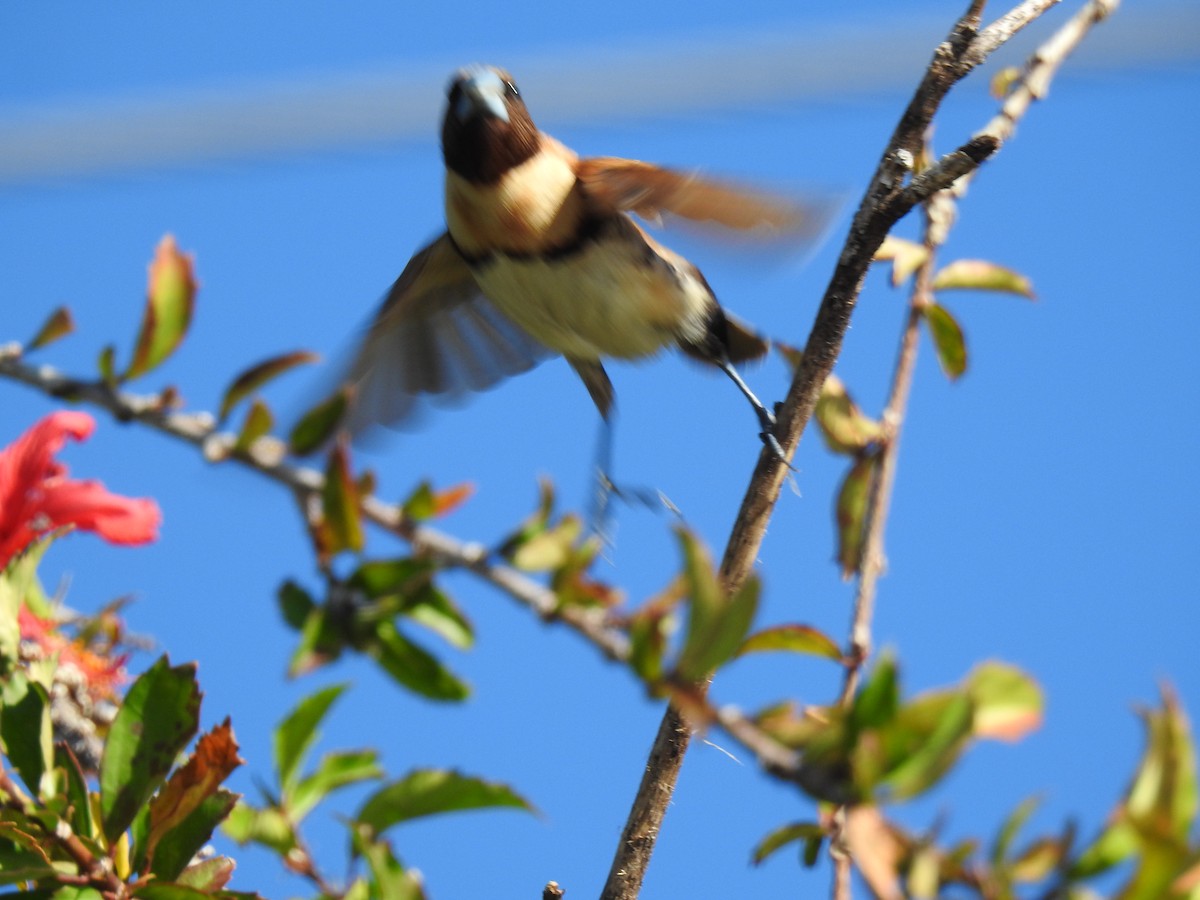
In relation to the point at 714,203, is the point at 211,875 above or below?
below

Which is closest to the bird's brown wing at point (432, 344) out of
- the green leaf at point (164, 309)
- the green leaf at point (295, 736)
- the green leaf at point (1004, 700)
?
the green leaf at point (164, 309)

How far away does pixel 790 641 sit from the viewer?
0.97 m

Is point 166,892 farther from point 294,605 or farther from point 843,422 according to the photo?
point 843,422

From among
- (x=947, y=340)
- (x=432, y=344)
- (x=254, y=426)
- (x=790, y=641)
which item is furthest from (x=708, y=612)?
(x=432, y=344)

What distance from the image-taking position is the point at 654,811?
914 mm

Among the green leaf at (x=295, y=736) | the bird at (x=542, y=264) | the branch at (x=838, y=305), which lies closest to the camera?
the branch at (x=838, y=305)

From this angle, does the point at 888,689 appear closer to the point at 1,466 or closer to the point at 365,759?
the point at 365,759

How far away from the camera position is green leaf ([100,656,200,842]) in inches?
39.7

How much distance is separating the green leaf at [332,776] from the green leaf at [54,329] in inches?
21.5

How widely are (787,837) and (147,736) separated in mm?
484

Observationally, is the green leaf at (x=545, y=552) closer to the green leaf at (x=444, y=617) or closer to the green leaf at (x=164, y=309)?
the green leaf at (x=444, y=617)

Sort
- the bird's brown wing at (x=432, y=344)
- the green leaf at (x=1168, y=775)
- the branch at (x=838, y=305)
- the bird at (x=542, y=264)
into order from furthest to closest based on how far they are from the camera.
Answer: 1. the bird's brown wing at (x=432, y=344)
2. the bird at (x=542, y=264)
3. the branch at (x=838, y=305)
4. the green leaf at (x=1168, y=775)

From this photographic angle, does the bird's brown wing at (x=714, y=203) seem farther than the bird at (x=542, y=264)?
No

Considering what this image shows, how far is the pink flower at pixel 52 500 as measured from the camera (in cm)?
133
